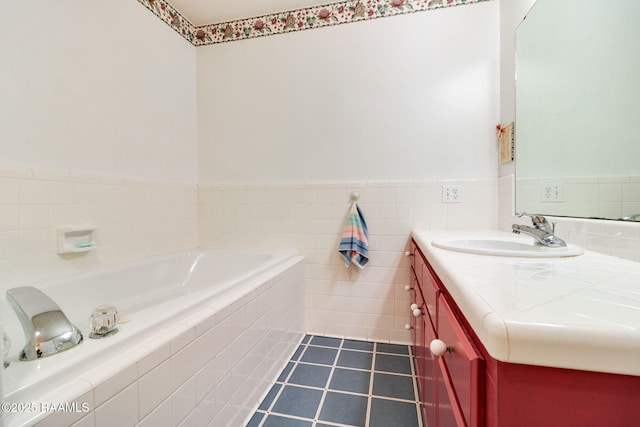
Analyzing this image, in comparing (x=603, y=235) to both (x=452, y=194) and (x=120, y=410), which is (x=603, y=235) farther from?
(x=120, y=410)

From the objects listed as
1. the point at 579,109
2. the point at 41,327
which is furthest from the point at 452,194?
the point at 41,327

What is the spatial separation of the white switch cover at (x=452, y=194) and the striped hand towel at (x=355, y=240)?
1.86ft

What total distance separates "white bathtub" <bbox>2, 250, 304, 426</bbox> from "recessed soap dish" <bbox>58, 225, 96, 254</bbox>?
13 cm

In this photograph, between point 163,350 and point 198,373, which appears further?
point 198,373

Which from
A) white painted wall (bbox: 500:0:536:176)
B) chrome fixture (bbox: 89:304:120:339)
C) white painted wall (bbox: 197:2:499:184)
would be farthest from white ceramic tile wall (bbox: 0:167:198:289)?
white painted wall (bbox: 500:0:536:176)

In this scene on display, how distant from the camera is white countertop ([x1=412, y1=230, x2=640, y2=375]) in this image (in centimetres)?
34

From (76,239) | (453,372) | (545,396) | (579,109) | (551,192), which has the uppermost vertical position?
(579,109)

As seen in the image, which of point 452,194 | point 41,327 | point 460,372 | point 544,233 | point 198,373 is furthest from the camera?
point 452,194

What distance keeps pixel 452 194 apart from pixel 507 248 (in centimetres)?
70

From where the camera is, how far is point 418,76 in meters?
1.88

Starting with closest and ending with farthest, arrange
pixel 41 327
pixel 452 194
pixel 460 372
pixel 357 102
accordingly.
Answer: pixel 460 372
pixel 41 327
pixel 452 194
pixel 357 102

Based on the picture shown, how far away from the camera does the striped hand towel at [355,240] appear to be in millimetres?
1875

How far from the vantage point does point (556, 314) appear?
39cm

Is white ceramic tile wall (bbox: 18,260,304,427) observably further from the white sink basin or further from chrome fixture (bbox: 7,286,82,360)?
the white sink basin
